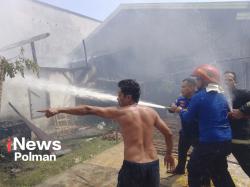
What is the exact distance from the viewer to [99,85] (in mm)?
17266

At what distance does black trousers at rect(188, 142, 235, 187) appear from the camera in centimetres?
481

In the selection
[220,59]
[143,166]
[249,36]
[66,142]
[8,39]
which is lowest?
[66,142]

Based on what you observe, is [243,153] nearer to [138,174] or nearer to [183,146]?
[183,146]

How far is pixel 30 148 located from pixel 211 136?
6652 mm

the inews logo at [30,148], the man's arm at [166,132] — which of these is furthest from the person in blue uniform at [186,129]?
the inews logo at [30,148]

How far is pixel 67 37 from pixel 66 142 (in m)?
14.5

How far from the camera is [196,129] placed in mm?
6004

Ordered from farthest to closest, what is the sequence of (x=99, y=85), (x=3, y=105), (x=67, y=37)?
1. (x=67, y=37)
2. (x=99, y=85)
3. (x=3, y=105)

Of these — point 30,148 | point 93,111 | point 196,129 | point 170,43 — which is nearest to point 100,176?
point 196,129

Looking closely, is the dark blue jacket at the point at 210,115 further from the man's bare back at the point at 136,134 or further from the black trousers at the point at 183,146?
the black trousers at the point at 183,146

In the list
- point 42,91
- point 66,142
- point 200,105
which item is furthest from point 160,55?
point 200,105

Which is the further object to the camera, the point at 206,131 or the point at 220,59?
the point at 220,59

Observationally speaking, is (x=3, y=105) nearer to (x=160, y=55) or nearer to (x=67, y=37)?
(x=160, y=55)

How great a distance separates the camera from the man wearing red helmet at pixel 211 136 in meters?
4.82
